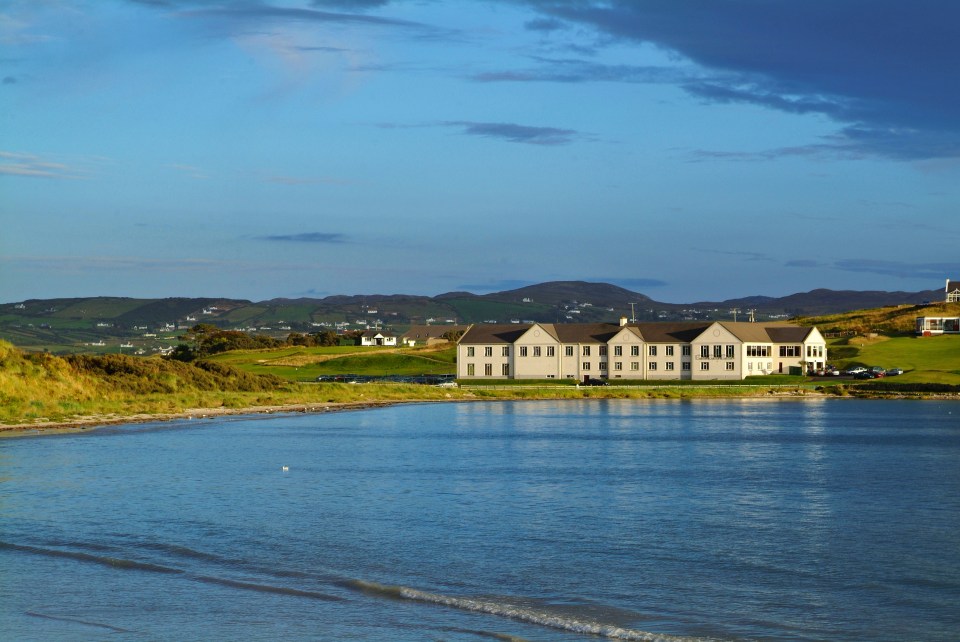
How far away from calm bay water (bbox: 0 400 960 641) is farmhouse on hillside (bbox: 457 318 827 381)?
5333cm

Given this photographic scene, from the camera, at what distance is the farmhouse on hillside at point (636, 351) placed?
330 feet

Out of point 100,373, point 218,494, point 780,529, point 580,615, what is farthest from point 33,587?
point 100,373

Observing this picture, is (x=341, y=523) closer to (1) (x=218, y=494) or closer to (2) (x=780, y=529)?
(1) (x=218, y=494)

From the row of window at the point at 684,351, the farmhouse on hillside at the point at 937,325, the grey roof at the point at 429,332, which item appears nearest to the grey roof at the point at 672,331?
the row of window at the point at 684,351

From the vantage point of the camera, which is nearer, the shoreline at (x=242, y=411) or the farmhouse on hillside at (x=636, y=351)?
the shoreline at (x=242, y=411)

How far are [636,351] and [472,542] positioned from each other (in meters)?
81.1

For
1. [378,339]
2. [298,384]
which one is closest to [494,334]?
[298,384]

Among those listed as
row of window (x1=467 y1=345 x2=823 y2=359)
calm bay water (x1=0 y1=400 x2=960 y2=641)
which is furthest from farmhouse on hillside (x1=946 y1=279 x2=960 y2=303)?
calm bay water (x1=0 y1=400 x2=960 y2=641)

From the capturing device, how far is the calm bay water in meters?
16.1

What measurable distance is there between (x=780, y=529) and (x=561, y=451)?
22348 millimetres

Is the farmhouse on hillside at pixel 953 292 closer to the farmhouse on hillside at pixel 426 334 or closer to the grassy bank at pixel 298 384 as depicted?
the grassy bank at pixel 298 384

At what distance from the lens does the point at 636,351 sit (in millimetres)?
102312

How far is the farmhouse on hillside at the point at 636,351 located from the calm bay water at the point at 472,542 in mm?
53332

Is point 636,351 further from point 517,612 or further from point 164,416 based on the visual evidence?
point 517,612
